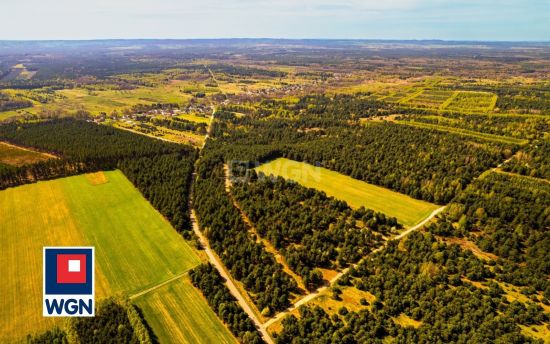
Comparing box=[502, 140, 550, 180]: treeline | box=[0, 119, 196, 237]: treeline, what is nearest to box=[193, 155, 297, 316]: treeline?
box=[0, 119, 196, 237]: treeline

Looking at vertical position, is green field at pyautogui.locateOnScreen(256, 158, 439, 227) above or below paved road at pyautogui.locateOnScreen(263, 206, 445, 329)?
above

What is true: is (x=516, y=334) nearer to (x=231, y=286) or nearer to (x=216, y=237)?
(x=231, y=286)

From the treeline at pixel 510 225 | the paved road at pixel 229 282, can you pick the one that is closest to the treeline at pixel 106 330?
the paved road at pixel 229 282

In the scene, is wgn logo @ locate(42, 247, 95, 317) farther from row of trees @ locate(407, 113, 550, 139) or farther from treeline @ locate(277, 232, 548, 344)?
row of trees @ locate(407, 113, 550, 139)

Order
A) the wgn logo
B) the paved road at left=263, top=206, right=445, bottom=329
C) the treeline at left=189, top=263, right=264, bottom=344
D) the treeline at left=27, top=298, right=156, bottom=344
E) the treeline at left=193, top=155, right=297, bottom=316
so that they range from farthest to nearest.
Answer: the treeline at left=193, top=155, right=297, bottom=316
the paved road at left=263, top=206, right=445, bottom=329
the treeline at left=189, top=263, right=264, bottom=344
the treeline at left=27, top=298, right=156, bottom=344
the wgn logo

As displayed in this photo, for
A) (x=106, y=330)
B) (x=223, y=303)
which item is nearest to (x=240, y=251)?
(x=223, y=303)

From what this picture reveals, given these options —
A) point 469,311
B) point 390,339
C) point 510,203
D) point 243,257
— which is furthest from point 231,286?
point 510,203

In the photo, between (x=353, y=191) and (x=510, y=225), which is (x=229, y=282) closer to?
(x=353, y=191)

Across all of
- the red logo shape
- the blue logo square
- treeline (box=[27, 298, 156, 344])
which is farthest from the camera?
treeline (box=[27, 298, 156, 344])
